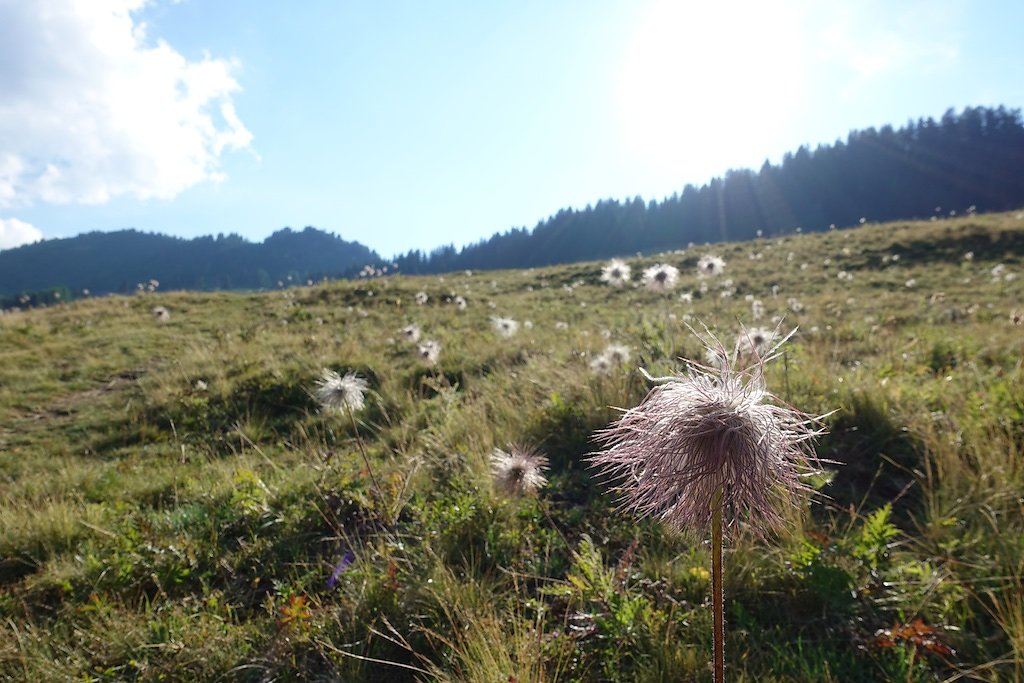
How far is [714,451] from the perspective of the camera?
119 centimetres

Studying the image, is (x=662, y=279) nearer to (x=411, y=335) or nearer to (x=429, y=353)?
(x=429, y=353)

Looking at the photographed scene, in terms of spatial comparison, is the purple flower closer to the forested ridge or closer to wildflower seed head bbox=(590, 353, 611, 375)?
wildflower seed head bbox=(590, 353, 611, 375)

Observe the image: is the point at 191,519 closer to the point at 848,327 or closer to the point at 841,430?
the point at 841,430

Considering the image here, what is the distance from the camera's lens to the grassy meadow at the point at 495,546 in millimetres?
2266

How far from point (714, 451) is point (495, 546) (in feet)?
6.92

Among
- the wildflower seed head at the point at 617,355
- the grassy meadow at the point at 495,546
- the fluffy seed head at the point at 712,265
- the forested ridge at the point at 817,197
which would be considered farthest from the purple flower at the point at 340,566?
the forested ridge at the point at 817,197

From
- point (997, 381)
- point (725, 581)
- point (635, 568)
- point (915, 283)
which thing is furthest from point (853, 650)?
point (915, 283)

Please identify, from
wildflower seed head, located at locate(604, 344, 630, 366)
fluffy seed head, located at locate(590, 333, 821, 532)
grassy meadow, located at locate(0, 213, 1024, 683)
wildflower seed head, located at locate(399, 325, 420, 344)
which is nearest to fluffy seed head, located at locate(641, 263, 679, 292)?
grassy meadow, located at locate(0, 213, 1024, 683)

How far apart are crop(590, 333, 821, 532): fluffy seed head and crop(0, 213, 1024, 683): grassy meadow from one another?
12 centimetres

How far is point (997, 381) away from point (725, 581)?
3.82 metres

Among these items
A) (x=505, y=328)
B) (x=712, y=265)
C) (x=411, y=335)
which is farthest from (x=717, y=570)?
(x=712, y=265)

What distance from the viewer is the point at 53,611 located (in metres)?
2.96

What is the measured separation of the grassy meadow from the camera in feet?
7.43

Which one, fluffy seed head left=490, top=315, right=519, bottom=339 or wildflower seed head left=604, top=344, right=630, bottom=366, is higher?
wildflower seed head left=604, top=344, right=630, bottom=366
